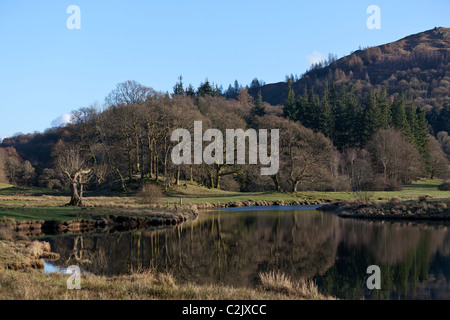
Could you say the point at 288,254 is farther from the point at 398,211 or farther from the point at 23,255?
the point at 398,211

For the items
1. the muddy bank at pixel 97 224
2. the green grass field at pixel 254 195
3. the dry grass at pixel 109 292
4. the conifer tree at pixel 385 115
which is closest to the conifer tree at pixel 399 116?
the conifer tree at pixel 385 115

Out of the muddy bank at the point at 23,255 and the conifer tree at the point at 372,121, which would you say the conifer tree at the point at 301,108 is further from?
the muddy bank at the point at 23,255

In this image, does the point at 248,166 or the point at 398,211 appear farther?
the point at 248,166

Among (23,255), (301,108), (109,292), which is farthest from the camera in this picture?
(301,108)

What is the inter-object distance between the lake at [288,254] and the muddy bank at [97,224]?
Answer: 2.60 meters

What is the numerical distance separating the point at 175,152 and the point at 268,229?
31.4 m

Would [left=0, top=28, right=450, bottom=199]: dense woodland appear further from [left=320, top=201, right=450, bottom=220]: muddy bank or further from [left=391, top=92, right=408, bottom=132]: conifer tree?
[left=320, top=201, right=450, bottom=220]: muddy bank

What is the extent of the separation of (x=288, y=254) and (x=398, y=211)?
22.1 m

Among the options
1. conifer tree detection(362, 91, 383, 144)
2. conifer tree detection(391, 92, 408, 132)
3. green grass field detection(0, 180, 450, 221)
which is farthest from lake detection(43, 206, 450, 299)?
conifer tree detection(391, 92, 408, 132)

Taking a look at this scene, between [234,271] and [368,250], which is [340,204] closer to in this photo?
[368,250]

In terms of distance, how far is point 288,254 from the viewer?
22.5 meters

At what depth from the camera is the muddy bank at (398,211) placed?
126ft

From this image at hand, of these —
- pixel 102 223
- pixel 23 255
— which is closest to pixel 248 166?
pixel 102 223

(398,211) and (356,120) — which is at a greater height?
(356,120)
